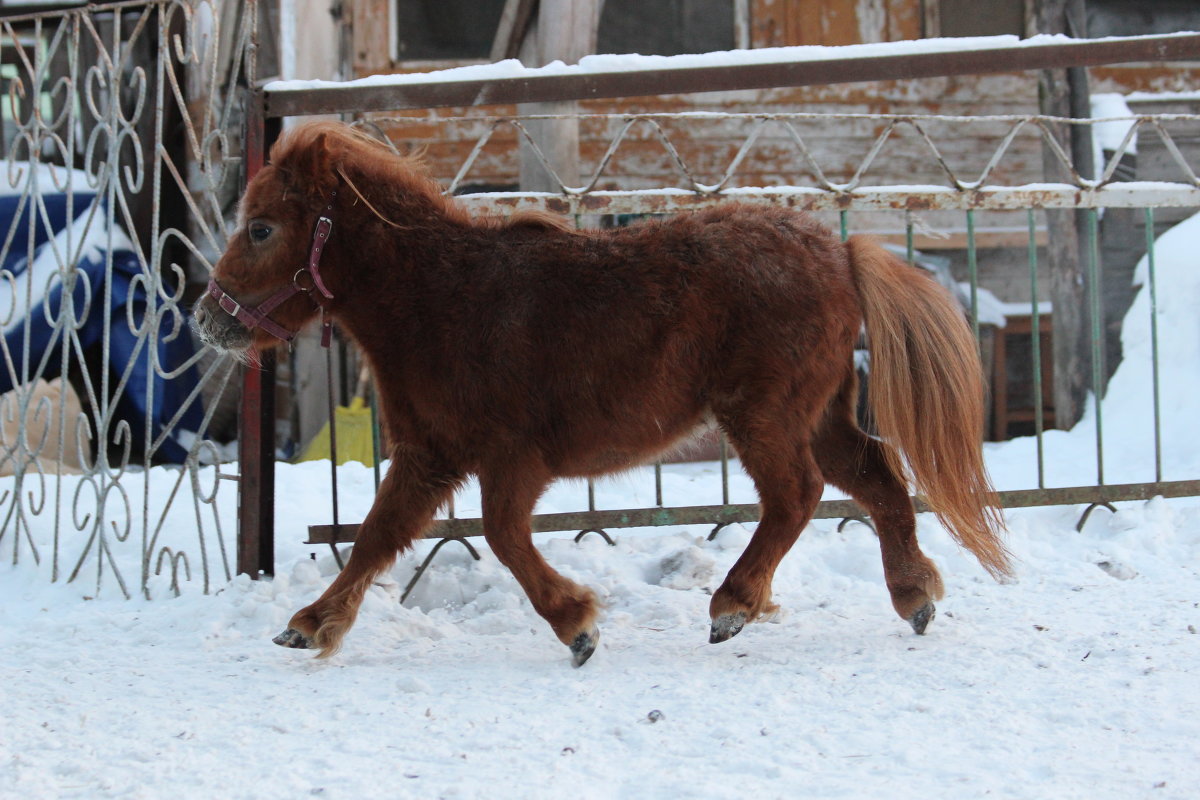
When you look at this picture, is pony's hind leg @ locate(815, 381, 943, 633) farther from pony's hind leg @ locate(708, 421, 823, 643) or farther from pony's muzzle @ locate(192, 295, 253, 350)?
pony's muzzle @ locate(192, 295, 253, 350)

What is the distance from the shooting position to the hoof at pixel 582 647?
3.10 metres

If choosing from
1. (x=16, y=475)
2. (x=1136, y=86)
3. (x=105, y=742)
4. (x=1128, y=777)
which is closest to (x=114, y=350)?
(x=16, y=475)

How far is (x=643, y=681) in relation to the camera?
9.62 ft

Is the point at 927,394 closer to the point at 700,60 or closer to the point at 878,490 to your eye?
the point at 878,490

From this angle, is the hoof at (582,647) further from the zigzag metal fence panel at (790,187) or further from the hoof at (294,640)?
the zigzag metal fence panel at (790,187)

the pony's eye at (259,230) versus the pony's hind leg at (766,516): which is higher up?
the pony's eye at (259,230)

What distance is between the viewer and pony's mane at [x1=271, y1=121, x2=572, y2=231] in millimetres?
3275

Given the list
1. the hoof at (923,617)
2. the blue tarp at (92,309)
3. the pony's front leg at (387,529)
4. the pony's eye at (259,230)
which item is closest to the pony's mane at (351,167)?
the pony's eye at (259,230)

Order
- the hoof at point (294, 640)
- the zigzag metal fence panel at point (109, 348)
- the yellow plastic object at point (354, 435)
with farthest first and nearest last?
the yellow plastic object at point (354, 435) → the zigzag metal fence panel at point (109, 348) → the hoof at point (294, 640)

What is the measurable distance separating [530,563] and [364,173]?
1.33 meters

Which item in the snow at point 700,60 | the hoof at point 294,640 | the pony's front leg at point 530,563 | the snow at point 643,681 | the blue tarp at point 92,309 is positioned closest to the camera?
the snow at point 643,681

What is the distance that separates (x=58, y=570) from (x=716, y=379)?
2753mm

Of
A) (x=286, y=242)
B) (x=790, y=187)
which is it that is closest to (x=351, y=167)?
(x=286, y=242)

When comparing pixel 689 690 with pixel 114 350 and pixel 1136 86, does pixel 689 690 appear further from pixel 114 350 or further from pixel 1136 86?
pixel 1136 86
